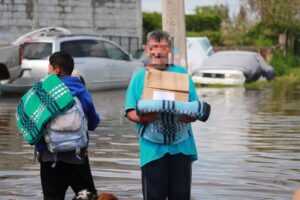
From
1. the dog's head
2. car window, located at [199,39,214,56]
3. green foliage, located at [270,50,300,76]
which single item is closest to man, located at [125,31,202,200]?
the dog's head

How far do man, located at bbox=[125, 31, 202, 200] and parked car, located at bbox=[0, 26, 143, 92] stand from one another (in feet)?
47.1

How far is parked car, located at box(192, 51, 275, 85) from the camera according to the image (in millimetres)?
27375

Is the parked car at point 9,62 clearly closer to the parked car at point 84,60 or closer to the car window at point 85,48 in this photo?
the parked car at point 84,60

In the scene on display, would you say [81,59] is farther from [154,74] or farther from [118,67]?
[154,74]

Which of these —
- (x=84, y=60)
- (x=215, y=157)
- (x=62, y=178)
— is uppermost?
(x=84, y=60)

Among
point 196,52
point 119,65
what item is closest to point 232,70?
point 119,65

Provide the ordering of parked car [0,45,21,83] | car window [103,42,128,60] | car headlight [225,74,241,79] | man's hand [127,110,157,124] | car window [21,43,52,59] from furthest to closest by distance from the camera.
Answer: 1. car headlight [225,74,241,79]
2. car window [103,42,128,60]
3. car window [21,43,52,59]
4. parked car [0,45,21,83]
5. man's hand [127,110,157,124]

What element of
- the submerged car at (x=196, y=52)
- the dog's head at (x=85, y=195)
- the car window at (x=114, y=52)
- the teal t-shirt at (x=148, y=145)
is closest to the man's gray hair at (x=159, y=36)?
the teal t-shirt at (x=148, y=145)

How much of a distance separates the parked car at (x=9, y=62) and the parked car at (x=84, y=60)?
160 cm

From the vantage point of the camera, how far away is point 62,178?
7.65m

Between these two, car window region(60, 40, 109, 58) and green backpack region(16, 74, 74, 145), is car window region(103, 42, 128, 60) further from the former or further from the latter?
green backpack region(16, 74, 74, 145)

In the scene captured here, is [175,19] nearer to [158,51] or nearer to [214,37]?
[158,51]

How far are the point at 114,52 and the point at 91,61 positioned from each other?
1.45 meters

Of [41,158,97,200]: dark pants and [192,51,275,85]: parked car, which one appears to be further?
[192,51,275,85]: parked car
